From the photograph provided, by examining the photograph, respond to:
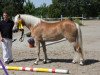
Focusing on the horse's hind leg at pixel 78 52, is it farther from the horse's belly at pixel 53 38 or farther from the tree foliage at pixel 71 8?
the tree foliage at pixel 71 8

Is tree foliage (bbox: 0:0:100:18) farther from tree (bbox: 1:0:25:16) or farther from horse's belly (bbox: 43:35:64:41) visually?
horse's belly (bbox: 43:35:64:41)

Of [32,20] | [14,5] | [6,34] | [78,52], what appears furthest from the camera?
[14,5]

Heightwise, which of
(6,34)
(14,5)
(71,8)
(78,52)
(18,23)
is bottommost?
(71,8)

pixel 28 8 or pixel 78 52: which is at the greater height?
pixel 78 52

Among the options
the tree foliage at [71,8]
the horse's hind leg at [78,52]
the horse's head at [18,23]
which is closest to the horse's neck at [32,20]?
the horse's head at [18,23]

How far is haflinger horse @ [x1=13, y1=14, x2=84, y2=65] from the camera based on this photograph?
10.5 metres

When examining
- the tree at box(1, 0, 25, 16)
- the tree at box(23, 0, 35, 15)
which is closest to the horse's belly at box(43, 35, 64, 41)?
the tree at box(1, 0, 25, 16)

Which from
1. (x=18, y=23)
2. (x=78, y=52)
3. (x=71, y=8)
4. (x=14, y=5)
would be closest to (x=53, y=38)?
(x=78, y=52)

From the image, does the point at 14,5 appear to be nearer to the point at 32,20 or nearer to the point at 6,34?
the point at 6,34

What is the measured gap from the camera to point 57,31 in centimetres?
1074

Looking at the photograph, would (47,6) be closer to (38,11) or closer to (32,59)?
(38,11)

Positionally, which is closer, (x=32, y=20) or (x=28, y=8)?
(x=32, y=20)

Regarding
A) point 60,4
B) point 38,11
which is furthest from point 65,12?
point 38,11

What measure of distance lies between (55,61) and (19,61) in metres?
1.39
